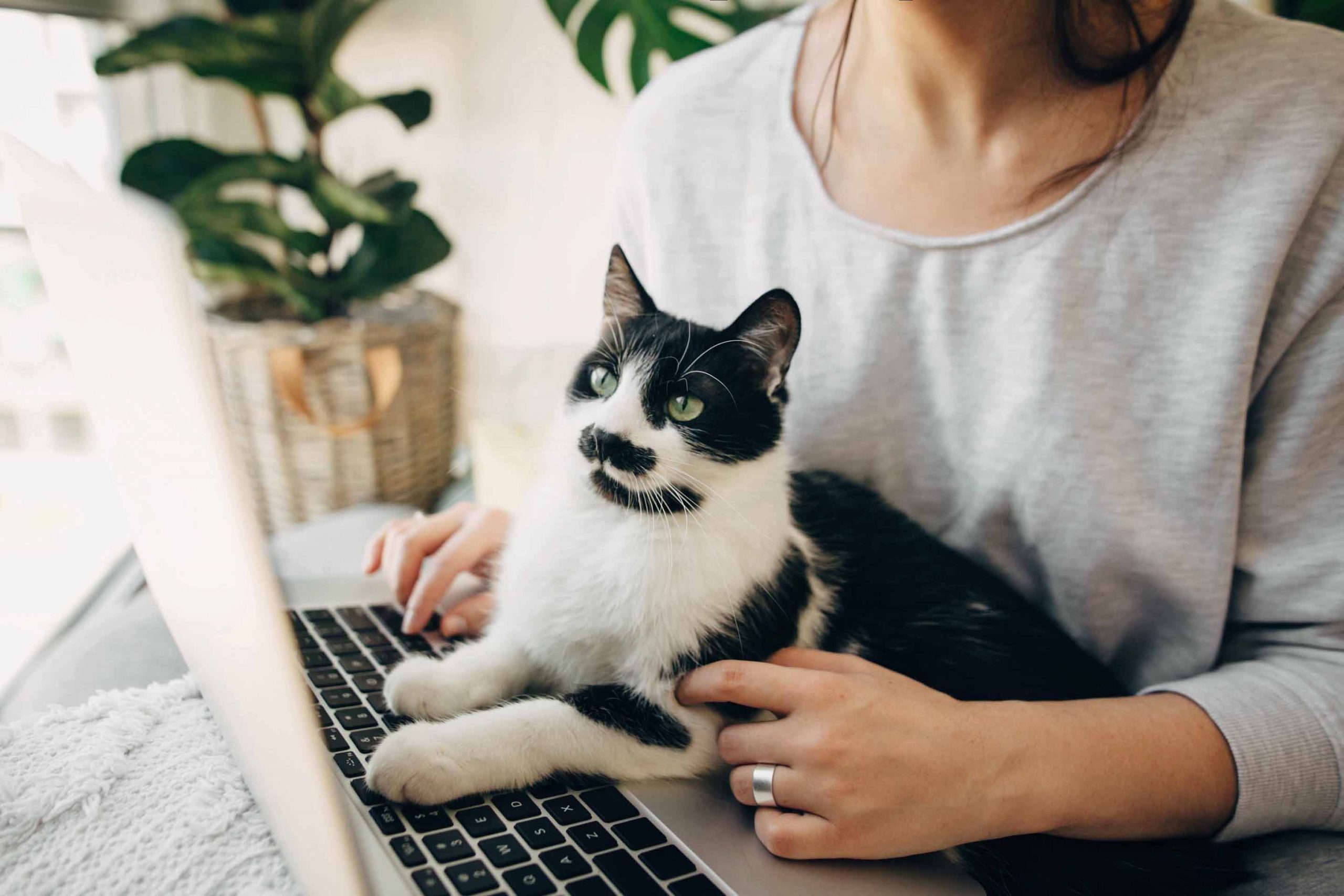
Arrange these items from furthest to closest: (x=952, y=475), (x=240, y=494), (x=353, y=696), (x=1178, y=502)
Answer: (x=952, y=475), (x=1178, y=502), (x=353, y=696), (x=240, y=494)

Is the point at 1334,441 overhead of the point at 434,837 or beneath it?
overhead

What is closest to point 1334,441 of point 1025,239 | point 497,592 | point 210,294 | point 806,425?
point 1025,239

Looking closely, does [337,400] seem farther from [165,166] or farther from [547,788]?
[547,788]

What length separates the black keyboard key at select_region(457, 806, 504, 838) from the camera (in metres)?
0.59

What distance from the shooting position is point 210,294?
2016 mm

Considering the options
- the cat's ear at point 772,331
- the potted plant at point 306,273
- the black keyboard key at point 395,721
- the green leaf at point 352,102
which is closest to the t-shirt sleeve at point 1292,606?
the cat's ear at point 772,331

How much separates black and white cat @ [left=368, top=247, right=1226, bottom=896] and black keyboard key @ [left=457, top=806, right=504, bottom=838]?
0.02 metres

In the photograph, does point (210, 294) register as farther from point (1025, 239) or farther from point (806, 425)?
point (1025, 239)

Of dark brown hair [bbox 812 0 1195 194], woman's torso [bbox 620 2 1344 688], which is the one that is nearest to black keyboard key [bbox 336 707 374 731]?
woman's torso [bbox 620 2 1344 688]

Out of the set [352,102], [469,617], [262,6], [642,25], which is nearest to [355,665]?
[469,617]

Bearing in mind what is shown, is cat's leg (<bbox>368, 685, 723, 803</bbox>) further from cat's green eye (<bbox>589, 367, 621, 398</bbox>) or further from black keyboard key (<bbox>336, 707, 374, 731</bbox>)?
cat's green eye (<bbox>589, 367, 621, 398</bbox>)

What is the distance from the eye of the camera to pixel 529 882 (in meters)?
→ 0.54

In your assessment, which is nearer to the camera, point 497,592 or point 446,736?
point 446,736

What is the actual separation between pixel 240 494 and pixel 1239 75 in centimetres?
92
